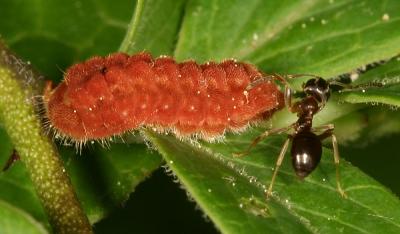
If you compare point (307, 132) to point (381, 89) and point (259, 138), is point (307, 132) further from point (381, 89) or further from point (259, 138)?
point (381, 89)

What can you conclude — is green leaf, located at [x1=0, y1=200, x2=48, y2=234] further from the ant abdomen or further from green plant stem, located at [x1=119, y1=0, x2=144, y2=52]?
the ant abdomen

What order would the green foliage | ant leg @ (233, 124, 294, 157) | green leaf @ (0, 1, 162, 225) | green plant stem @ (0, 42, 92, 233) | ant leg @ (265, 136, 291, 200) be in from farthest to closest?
green leaf @ (0, 1, 162, 225) < ant leg @ (233, 124, 294, 157) < ant leg @ (265, 136, 291, 200) < the green foliage < green plant stem @ (0, 42, 92, 233)

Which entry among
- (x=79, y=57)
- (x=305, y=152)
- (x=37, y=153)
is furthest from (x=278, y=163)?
(x=79, y=57)

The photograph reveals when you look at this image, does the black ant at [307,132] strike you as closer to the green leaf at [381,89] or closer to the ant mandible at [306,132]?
the ant mandible at [306,132]

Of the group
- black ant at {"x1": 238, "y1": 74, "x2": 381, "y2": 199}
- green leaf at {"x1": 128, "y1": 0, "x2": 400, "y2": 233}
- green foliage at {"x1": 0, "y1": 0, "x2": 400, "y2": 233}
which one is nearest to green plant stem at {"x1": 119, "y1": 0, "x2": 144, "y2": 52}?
green foliage at {"x1": 0, "y1": 0, "x2": 400, "y2": 233}

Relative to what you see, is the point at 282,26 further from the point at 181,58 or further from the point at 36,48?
the point at 36,48

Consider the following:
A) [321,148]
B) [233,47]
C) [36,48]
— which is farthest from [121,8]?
[321,148]
